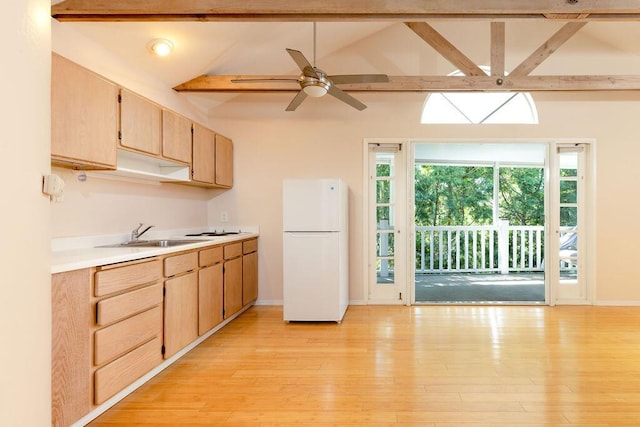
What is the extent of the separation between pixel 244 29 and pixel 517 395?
11.5ft

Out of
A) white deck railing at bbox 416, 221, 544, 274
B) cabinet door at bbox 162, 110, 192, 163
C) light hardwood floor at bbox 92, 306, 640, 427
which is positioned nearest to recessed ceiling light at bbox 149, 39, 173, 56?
cabinet door at bbox 162, 110, 192, 163

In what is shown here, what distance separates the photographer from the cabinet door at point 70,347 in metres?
1.82

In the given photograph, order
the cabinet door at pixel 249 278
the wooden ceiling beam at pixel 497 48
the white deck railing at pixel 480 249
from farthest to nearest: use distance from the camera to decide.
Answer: the white deck railing at pixel 480 249 → the cabinet door at pixel 249 278 → the wooden ceiling beam at pixel 497 48

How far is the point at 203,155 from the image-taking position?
3.96 m

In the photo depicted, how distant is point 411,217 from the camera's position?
4.71 meters

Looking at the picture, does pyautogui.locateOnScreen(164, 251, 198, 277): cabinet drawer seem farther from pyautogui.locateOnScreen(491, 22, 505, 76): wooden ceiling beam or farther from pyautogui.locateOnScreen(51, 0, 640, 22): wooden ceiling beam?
pyautogui.locateOnScreen(491, 22, 505, 76): wooden ceiling beam

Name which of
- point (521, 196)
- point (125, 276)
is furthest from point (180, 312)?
point (521, 196)

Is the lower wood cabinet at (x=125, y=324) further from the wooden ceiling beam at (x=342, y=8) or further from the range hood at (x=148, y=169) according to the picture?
the wooden ceiling beam at (x=342, y=8)

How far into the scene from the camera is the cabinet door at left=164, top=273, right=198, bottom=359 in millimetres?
2739

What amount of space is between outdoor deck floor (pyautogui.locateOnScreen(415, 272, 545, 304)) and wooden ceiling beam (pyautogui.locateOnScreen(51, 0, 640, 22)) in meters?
3.28

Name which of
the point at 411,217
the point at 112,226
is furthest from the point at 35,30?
the point at 411,217

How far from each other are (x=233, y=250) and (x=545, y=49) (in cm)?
377

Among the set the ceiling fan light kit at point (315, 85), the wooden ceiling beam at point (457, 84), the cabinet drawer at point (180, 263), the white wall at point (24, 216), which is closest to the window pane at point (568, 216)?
the wooden ceiling beam at point (457, 84)

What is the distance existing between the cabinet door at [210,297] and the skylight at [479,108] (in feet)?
9.88
